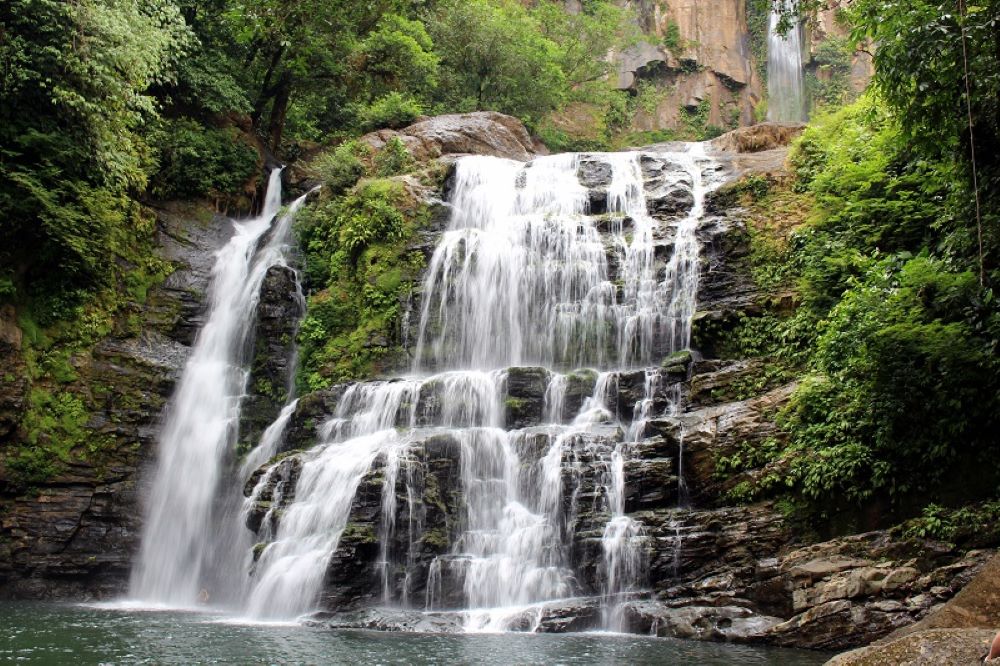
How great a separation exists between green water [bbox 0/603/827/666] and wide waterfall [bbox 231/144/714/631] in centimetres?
120

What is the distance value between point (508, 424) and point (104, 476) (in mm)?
9161

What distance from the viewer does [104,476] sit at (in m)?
17.5

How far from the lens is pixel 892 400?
11.3 m

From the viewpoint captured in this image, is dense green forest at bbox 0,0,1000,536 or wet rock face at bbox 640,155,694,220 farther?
wet rock face at bbox 640,155,694,220

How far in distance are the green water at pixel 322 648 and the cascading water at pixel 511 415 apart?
1.14 meters

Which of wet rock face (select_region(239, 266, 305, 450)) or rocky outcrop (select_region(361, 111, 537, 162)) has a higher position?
rocky outcrop (select_region(361, 111, 537, 162))

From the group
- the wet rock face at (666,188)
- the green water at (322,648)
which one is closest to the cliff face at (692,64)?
the wet rock face at (666,188)

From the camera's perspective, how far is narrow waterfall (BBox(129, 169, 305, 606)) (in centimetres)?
1666

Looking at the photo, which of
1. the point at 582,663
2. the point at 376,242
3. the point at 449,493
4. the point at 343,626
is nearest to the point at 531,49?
the point at 376,242

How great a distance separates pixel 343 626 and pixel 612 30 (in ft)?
101

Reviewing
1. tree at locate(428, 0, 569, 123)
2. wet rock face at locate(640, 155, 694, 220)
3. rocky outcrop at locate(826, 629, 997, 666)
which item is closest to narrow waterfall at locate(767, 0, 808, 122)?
tree at locate(428, 0, 569, 123)

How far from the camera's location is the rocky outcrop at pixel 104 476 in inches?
641

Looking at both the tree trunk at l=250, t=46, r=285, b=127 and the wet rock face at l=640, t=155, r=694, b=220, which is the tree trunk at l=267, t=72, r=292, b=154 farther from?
the wet rock face at l=640, t=155, r=694, b=220

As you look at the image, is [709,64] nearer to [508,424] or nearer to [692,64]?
[692,64]
